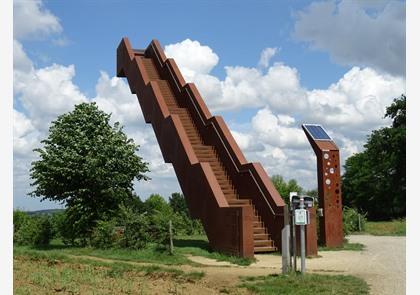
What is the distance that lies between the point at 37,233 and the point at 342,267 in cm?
1157

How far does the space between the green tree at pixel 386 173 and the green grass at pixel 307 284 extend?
118 feet

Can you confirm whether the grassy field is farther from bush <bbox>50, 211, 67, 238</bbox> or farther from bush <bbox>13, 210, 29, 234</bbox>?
bush <bbox>13, 210, 29, 234</bbox>

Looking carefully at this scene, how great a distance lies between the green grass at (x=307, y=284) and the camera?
8.58 m

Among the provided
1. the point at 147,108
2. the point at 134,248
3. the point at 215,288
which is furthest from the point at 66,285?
the point at 147,108

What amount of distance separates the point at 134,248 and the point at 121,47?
16053 mm

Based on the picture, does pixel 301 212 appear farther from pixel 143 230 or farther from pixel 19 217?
pixel 19 217

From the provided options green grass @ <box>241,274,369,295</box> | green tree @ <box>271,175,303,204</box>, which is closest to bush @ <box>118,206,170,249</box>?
green grass @ <box>241,274,369,295</box>

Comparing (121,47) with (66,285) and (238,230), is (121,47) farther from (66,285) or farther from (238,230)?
(66,285)

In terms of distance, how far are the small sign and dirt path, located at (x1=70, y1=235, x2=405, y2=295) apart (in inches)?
55.2

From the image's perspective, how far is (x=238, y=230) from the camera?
42.9 feet

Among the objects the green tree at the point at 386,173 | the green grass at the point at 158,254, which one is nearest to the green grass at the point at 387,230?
the green grass at the point at 158,254

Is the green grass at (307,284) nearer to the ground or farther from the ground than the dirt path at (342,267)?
farther from the ground

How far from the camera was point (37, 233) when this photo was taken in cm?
1839

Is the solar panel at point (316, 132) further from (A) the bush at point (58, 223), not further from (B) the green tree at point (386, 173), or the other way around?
(B) the green tree at point (386, 173)
